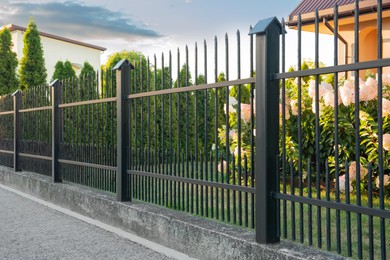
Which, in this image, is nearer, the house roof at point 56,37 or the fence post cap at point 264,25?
the fence post cap at point 264,25

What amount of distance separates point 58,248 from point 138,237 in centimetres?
90

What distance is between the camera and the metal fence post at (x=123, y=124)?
6.20 meters

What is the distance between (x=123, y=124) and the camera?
6223 millimetres

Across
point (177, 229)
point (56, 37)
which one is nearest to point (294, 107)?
point (177, 229)

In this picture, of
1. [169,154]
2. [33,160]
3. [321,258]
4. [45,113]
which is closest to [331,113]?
[169,154]

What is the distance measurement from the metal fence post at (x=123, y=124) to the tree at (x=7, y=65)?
78.7 feet

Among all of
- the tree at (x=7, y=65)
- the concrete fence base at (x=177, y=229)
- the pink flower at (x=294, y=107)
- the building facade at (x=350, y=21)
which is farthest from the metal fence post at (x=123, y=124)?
the tree at (x=7, y=65)

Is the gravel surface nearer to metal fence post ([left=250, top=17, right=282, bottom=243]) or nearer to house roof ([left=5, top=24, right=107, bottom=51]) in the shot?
metal fence post ([left=250, top=17, right=282, bottom=243])

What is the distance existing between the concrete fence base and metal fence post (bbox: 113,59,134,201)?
29 cm

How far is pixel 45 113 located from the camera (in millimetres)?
9422

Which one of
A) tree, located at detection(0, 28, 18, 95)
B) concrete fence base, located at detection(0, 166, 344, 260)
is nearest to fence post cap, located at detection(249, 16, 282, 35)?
concrete fence base, located at detection(0, 166, 344, 260)

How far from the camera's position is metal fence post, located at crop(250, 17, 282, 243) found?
392cm

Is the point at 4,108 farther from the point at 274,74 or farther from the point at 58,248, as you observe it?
the point at 274,74

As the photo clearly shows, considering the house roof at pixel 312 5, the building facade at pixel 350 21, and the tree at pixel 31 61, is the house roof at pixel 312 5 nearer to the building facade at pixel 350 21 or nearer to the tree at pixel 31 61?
the building facade at pixel 350 21
